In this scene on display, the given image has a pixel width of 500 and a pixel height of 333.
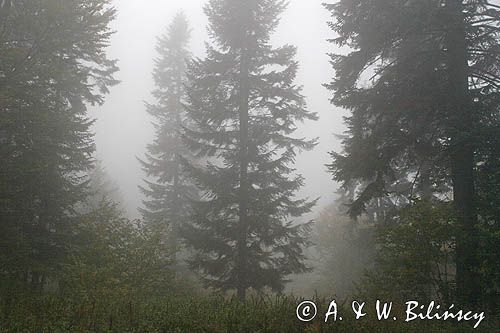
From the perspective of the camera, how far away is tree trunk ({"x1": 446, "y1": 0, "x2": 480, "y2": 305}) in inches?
317

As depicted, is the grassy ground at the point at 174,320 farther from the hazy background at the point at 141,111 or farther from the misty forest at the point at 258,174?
the hazy background at the point at 141,111

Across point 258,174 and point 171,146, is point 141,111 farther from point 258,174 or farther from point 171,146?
point 258,174

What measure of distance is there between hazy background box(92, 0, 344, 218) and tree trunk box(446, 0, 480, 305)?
3450 centimetres

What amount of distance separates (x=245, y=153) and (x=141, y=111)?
95.5 m

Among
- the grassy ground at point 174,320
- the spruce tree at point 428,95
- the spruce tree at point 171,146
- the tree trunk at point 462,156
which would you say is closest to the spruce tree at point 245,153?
→ the spruce tree at point 428,95

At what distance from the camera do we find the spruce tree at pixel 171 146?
2295 centimetres

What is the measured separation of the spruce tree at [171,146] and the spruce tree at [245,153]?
610cm

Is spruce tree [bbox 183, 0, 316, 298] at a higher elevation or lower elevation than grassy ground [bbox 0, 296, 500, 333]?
higher

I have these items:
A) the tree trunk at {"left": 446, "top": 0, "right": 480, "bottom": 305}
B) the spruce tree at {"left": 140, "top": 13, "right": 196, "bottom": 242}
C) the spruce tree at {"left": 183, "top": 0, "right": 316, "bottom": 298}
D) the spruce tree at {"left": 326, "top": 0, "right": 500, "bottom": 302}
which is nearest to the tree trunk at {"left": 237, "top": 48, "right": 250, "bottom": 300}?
the spruce tree at {"left": 183, "top": 0, "right": 316, "bottom": 298}

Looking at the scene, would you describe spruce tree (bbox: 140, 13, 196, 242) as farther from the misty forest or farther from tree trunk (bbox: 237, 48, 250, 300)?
the misty forest

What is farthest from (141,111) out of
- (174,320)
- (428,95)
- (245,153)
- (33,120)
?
(174,320)

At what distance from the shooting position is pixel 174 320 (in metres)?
5.80

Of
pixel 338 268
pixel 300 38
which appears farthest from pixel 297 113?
pixel 300 38

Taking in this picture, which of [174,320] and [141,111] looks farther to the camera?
[141,111]
